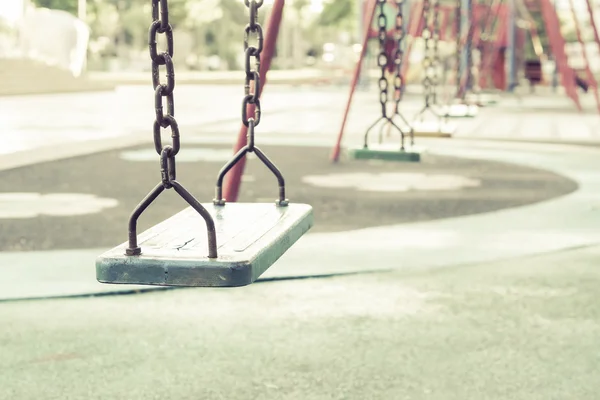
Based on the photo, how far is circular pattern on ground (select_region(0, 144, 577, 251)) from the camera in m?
5.59

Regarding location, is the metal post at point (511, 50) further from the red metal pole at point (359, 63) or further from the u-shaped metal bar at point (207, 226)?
the u-shaped metal bar at point (207, 226)

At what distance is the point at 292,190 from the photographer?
7.20m

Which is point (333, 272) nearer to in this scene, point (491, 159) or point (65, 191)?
point (65, 191)

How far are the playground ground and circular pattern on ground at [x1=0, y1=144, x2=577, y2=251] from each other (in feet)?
0.08

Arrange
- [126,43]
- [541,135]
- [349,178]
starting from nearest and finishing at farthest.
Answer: [349,178] → [541,135] → [126,43]

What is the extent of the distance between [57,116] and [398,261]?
463 inches

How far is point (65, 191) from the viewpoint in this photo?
23.5 ft

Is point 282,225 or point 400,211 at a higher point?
point 282,225

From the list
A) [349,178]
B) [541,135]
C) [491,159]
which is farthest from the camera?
[541,135]

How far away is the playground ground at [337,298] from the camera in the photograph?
286cm

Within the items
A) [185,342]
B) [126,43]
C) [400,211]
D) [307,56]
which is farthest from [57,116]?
[307,56]

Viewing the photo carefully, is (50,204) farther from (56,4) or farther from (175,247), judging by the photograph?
(56,4)

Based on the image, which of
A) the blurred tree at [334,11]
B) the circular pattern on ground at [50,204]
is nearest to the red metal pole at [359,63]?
the circular pattern on ground at [50,204]

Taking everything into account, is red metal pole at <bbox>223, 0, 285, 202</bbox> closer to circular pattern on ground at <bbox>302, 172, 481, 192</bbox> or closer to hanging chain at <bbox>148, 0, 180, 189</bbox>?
circular pattern on ground at <bbox>302, 172, 481, 192</bbox>
